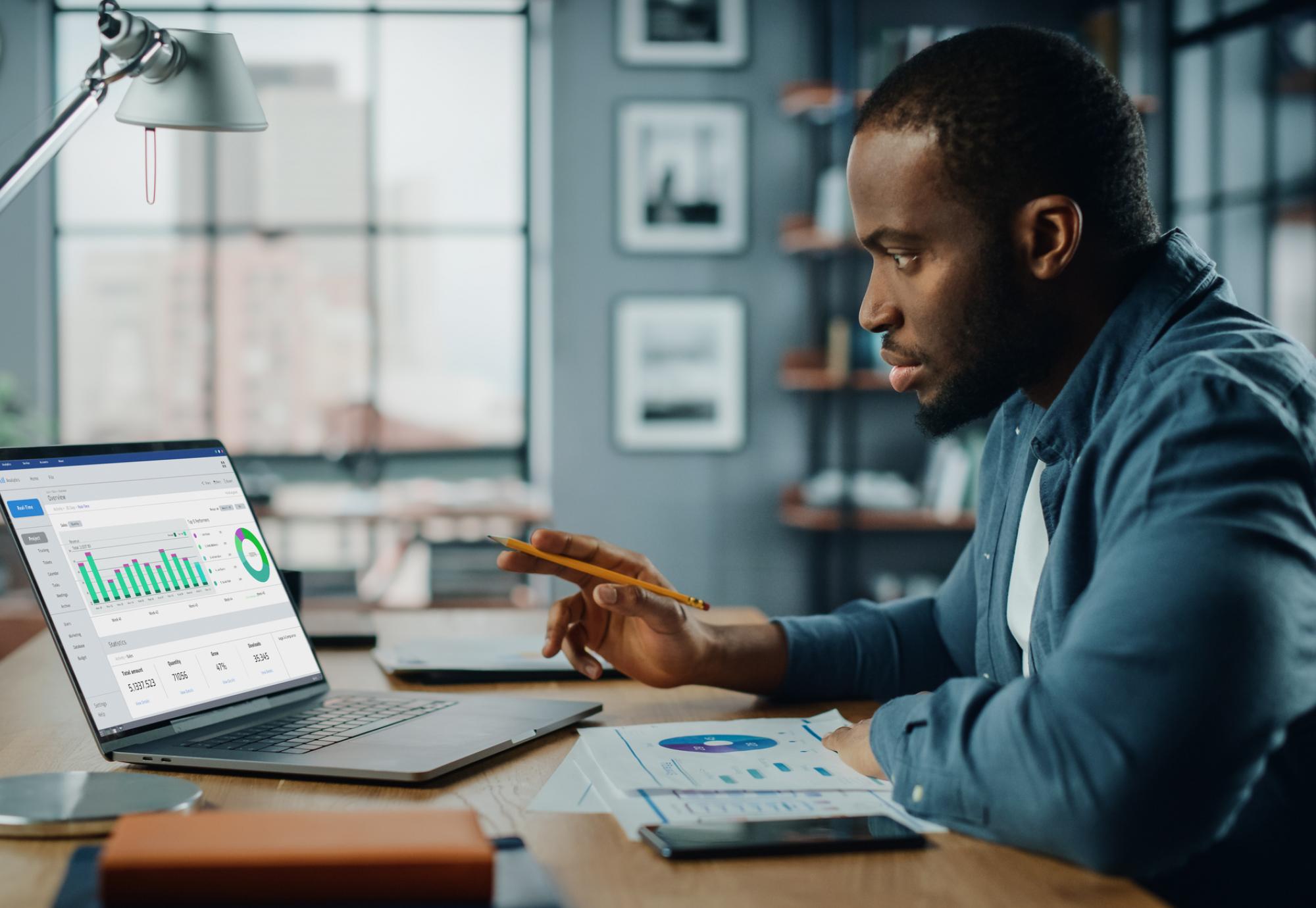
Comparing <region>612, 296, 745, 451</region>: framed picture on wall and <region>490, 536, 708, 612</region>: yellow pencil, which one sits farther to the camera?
<region>612, 296, 745, 451</region>: framed picture on wall

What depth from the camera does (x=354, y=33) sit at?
4.97 meters

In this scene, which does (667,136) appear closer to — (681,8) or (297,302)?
(681,8)

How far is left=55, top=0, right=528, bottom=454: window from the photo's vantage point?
4.95 metres

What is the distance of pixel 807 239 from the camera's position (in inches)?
167

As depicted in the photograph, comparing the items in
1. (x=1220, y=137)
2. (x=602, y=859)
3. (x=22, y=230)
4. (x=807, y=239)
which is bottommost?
(x=602, y=859)

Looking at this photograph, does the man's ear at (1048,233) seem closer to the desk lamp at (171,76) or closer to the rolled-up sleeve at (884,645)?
the rolled-up sleeve at (884,645)

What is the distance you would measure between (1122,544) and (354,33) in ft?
15.6

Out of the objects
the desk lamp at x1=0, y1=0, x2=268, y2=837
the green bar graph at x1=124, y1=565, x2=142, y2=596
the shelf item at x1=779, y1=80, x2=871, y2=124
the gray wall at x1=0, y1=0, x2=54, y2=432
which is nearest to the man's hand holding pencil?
the green bar graph at x1=124, y1=565, x2=142, y2=596

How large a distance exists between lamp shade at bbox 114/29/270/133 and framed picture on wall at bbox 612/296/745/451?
3127 millimetres

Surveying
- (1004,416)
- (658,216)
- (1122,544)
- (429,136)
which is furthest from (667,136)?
(1122,544)

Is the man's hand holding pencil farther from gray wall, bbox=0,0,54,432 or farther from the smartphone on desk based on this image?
gray wall, bbox=0,0,54,432

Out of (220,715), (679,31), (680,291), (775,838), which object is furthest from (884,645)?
(679,31)

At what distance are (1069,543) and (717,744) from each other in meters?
0.34

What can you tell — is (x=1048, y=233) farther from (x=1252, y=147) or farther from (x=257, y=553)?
(x=1252, y=147)
